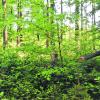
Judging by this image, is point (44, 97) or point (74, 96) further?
point (44, 97)

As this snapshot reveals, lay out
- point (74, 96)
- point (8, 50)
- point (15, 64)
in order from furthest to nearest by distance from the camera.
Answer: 1. point (8, 50)
2. point (15, 64)
3. point (74, 96)

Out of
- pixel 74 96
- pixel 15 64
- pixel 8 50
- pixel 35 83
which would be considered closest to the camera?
pixel 74 96

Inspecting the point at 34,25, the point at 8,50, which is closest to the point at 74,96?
the point at 34,25

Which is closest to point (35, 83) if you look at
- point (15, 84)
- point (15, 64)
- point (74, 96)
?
point (15, 84)

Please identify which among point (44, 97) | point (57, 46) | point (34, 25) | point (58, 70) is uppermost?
point (34, 25)

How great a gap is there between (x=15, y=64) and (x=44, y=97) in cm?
346

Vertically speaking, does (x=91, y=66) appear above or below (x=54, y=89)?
above

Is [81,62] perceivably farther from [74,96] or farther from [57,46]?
[74,96]

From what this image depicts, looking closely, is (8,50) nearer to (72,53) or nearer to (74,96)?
(72,53)

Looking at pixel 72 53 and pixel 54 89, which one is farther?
pixel 72 53

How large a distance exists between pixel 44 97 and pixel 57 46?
2925 mm

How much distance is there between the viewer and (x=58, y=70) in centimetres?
1322

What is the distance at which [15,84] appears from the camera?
13469 mm

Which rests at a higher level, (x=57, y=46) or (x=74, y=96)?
(x=57, y=46)
